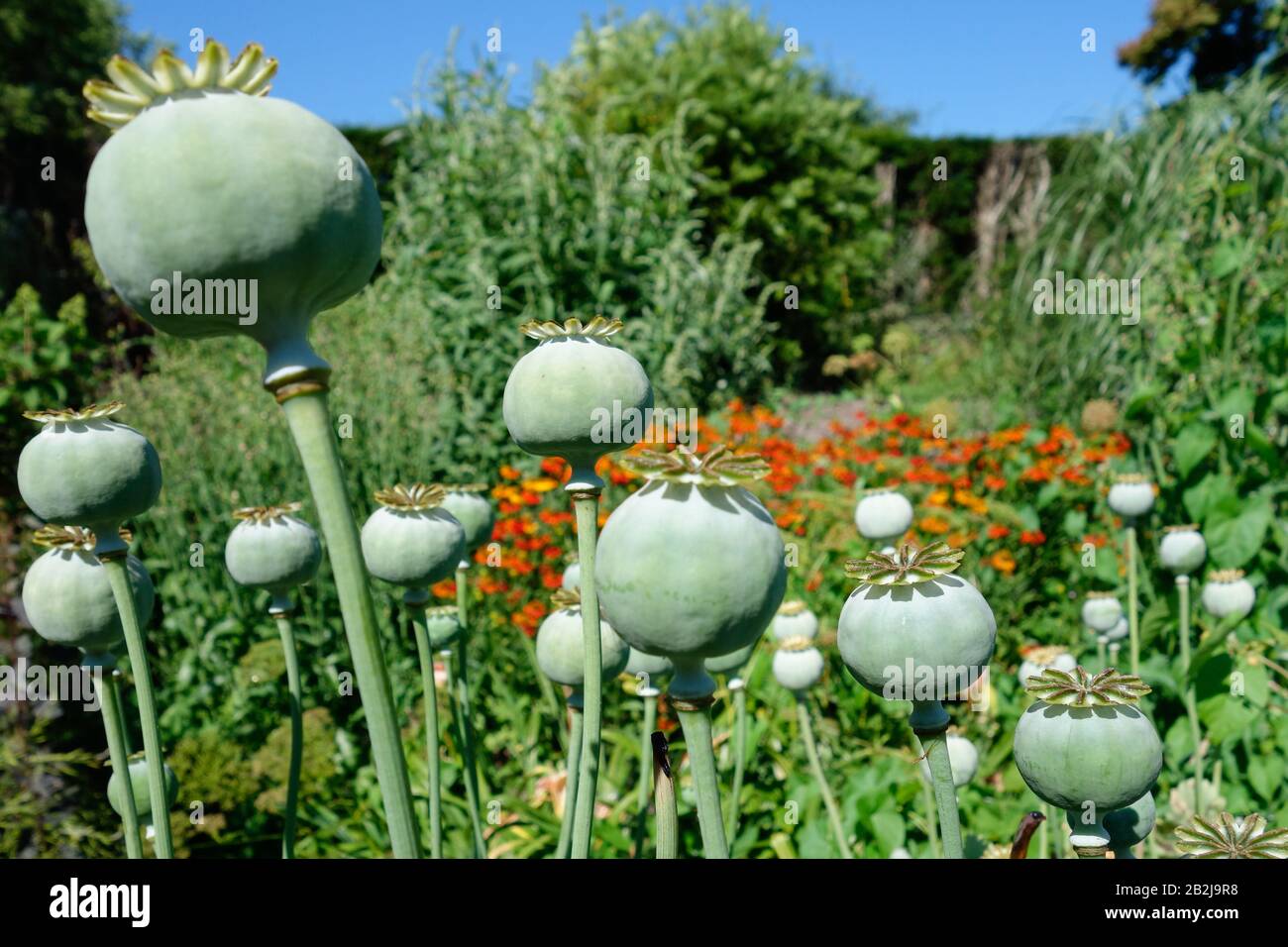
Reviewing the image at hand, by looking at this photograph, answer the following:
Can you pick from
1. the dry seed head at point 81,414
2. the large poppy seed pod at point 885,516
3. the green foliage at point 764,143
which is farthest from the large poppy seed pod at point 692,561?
the green foliage at point 764,143

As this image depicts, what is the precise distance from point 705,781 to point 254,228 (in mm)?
444

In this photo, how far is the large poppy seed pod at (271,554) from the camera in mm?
1125

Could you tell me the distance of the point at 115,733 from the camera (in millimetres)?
917

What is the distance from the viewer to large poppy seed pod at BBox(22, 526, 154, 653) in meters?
0.94

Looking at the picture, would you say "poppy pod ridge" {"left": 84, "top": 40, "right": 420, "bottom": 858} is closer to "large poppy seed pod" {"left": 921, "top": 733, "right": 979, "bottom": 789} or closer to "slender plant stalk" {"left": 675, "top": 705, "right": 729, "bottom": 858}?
"slender plant stalk" {"left": 675, "top": 705, "right": 729, "bottom": 858}

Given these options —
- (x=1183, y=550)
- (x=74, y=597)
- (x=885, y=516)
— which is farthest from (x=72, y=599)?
(x=1183, y=550)

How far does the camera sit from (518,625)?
3.58 metres

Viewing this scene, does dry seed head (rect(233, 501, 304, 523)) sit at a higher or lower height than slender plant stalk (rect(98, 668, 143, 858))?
higher

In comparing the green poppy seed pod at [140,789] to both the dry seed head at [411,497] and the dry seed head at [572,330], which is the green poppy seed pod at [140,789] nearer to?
the dry seed head at [411,497]

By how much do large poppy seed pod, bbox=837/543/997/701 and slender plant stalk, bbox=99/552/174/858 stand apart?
628mm

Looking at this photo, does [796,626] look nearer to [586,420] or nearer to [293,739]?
[293,739]

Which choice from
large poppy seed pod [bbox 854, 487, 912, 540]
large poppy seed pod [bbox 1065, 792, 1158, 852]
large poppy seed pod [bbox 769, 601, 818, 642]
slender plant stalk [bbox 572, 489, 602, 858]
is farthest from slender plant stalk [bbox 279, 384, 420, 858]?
large poppy seed pod [bbox 854, 487, 912, 540]

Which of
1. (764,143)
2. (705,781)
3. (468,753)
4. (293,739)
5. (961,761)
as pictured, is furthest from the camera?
(764,143)

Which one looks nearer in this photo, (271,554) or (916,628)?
(916,628)
